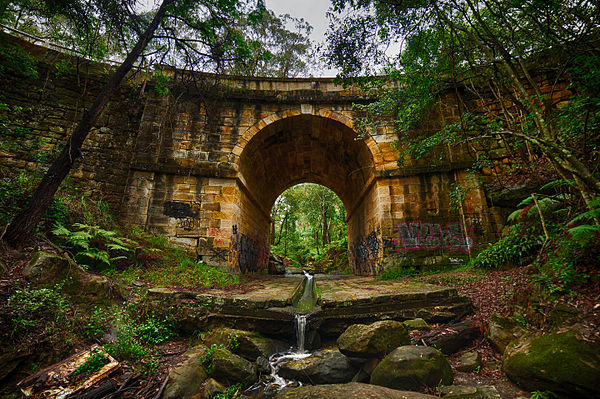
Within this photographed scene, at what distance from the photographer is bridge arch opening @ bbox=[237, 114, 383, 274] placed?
9.22 m

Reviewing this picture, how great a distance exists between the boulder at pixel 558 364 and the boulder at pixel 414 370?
0.63 metres

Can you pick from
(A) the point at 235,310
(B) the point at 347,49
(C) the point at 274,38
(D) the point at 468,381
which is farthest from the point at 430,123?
(C) the point at 274,38

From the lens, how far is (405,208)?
8211 mm

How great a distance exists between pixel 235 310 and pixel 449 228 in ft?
22.7

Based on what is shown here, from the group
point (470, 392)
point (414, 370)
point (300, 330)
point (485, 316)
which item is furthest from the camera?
point (300, 330)

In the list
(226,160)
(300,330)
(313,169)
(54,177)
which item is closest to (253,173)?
(226,160)

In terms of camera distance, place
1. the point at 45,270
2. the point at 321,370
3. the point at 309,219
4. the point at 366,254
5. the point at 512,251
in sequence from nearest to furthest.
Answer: the point at 321,370 < the point at 45,270 < the point at 512,251 < the point at 366,254 < the point at 309,219

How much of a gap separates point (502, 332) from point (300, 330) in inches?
115

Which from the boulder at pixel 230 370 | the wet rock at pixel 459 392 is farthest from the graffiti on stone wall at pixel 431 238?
the boulder at pixel 230 370

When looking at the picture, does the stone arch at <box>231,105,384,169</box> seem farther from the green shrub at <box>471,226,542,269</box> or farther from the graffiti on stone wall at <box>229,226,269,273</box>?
the green shrub at <box>471,226,542,269</box>

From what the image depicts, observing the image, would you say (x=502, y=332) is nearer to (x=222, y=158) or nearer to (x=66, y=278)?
(x=66, y=278)

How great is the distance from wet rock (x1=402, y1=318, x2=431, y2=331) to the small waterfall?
5.60ft

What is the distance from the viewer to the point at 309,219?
86.0ft

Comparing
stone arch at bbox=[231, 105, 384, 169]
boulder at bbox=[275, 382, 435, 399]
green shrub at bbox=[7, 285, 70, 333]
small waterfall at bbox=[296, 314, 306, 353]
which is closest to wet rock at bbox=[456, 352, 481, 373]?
boulder at bbox=[275, 382, 435, 399]
